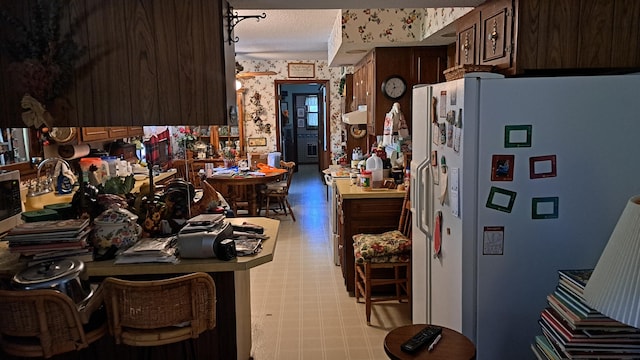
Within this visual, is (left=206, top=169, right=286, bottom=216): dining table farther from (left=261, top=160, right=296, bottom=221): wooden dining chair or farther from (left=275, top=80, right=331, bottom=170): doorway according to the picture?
(left=275, top=80, right=331, bottom=170): doorway

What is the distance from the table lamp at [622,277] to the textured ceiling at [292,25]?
192 centimetres

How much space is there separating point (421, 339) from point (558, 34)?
1.60m

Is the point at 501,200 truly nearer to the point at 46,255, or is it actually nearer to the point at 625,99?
the point at 625,99

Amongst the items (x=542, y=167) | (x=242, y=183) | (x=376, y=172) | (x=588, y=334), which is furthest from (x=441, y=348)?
(x=242, y=183)

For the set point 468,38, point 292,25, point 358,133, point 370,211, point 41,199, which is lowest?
point 370,211

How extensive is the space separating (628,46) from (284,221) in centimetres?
508

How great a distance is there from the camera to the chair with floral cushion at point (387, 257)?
3.53 meters

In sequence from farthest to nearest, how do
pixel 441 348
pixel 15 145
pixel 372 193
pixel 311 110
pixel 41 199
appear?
pixel 311 110 → pixel 15 145 → pixel 41 199 → pixel 372 193 → pixel 441 348

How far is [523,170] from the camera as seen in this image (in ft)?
7.01

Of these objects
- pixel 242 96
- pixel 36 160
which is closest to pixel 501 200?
pixel 36 160

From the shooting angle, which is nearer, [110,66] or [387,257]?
[110,66]

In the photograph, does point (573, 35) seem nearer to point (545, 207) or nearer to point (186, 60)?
point (545, 207)

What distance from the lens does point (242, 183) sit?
6.29 meters

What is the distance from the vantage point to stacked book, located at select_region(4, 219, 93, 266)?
220cm
